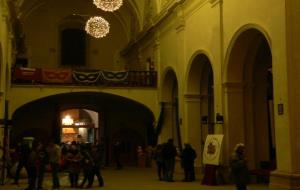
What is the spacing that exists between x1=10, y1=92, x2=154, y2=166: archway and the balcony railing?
3569mm

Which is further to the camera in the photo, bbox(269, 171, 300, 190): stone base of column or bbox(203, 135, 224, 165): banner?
bbox(203, 135, 224, 165): banner

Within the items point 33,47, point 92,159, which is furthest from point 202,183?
point 33,47

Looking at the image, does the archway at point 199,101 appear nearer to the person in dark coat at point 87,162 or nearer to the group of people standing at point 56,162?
the group of people standing at point 56,162

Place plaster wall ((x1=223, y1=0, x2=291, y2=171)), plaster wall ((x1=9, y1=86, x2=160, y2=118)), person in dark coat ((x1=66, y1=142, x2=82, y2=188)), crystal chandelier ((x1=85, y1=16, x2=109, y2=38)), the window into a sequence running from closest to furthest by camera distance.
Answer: plaster wall ((x1=223, y1=0, x2=291, y2=171)) → person in dark coat ((x1=66, y1=142, x2=82, y2=188)) → crystal chandelier ((x1=85, y1=16, x2=109, y2=38)) → plaster wall ((x1=9, y1=86, x2=160, y2=118)) → the window

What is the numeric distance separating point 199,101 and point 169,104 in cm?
463

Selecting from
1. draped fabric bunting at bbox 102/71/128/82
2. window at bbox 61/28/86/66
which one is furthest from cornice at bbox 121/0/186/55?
window at bbox 61/28/86/66

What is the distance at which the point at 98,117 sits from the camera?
108 ft

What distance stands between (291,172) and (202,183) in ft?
14.2

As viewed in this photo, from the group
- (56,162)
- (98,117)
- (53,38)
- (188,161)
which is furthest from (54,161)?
(53,38)

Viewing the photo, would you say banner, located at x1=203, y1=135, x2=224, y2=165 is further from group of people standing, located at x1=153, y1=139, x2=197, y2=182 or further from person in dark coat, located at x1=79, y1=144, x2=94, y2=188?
person in dark coat, located at x1=79, y1=144, x2=94, y2=188

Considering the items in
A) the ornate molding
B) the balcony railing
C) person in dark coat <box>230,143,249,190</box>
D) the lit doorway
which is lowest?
person in dark coat <box>230,143,249,190</box>

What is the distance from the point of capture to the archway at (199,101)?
22.0 m

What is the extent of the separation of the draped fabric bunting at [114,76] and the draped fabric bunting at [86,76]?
391mm

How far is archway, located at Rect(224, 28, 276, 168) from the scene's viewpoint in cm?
1764
